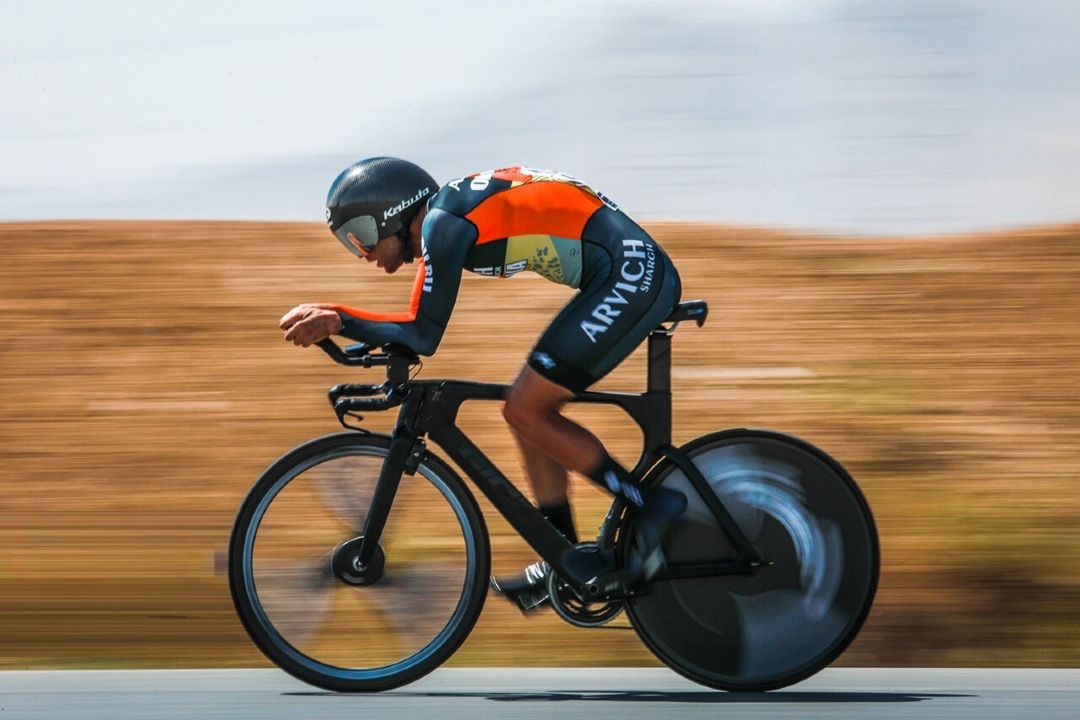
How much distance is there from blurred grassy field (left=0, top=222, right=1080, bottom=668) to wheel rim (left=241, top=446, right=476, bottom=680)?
4.32ft

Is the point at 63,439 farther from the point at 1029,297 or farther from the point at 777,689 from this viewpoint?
the point at 1029,297

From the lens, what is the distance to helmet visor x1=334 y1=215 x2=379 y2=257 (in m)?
5.01

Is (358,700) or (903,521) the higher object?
(358,700)

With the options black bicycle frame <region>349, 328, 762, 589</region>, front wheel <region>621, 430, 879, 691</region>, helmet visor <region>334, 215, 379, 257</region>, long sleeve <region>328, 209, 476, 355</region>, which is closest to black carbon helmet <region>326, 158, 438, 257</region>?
helmet visor <region>334, 215, 379, 257</region>

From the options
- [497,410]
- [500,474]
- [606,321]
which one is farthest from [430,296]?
[497,410]

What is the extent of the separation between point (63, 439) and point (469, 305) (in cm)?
269

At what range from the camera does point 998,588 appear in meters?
6.80

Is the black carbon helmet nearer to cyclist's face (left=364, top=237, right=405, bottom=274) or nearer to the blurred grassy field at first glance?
cyclist's face (left=364, top=237, right=405, bottom=274)

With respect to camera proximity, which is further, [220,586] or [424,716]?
[220,586]

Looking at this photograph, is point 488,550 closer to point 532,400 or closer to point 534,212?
point 532,400

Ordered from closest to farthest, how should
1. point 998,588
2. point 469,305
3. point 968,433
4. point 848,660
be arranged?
point 848,660, point 998,588, point 968,433, point 469,305

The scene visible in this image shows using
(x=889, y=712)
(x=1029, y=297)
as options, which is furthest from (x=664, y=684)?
(x=1029, y=297)

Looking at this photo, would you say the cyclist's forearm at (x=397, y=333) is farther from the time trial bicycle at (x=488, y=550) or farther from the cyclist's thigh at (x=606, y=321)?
the cyclist's thigh at (x=606, y=321)

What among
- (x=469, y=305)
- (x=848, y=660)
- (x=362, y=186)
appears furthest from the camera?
(x=469, y=305)
